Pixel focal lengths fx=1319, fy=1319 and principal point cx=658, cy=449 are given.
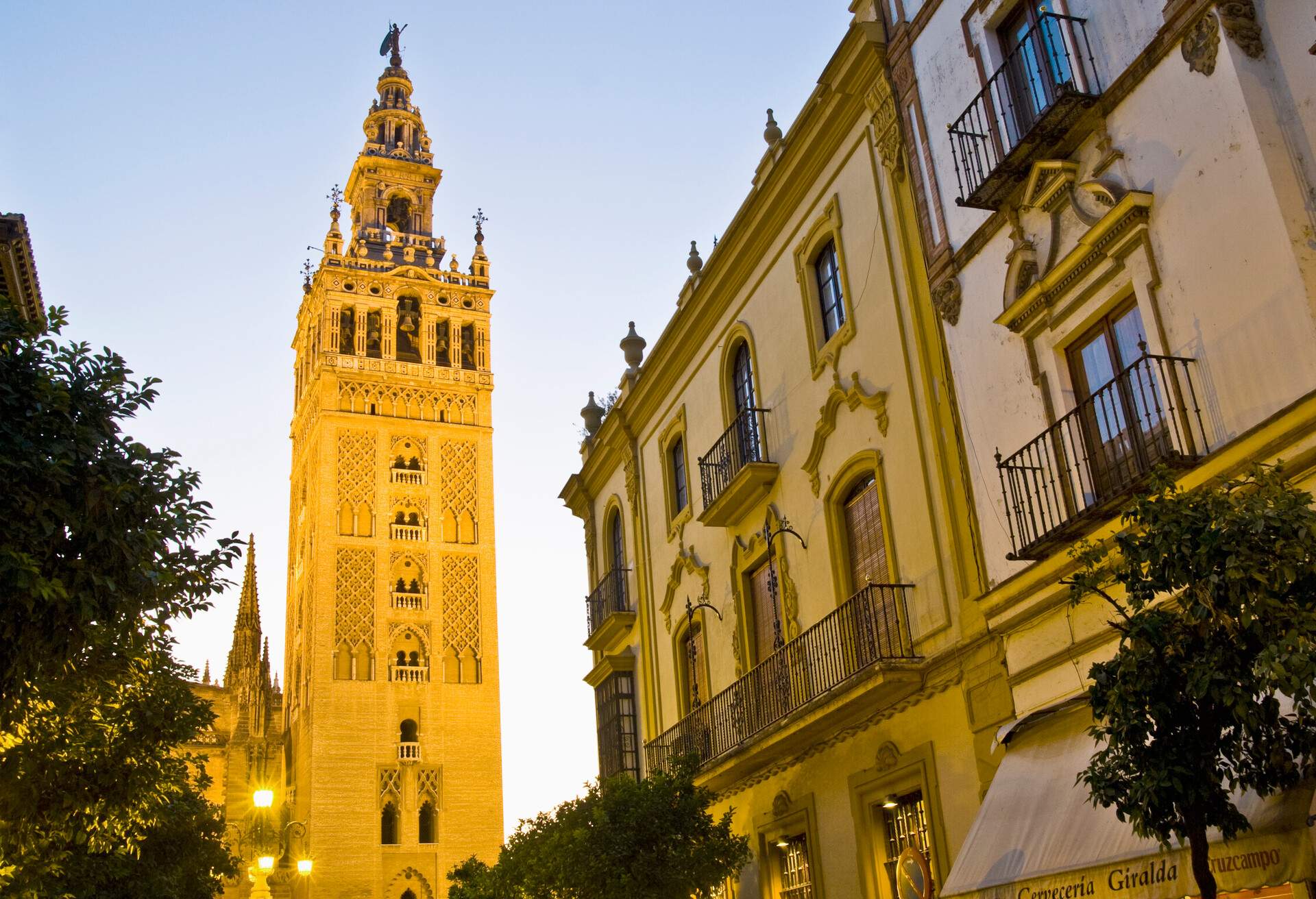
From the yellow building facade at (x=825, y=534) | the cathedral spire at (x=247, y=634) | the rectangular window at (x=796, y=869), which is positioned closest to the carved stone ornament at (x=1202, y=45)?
the yellow building facade at (x=825, y=534)

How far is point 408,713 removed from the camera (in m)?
45.1

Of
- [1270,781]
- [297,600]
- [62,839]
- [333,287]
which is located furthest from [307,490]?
[1270,781]

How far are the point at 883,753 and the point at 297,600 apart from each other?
132 feet

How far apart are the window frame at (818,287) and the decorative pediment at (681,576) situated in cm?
415

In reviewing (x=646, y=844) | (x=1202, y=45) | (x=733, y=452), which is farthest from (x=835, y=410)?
(x=1202, y=45)

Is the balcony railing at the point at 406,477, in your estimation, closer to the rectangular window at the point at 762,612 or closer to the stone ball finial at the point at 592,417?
the stone ball finial at the point at 592,417

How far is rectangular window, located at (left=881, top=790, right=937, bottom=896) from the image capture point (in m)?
12.3

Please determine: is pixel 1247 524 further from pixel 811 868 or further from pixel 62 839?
pixel 62 839

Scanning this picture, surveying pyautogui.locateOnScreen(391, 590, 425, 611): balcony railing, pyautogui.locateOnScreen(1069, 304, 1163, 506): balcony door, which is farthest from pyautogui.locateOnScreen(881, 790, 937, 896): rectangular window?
pyautogui.locateOnScreen(391, 590, 425, 611): balcony railing

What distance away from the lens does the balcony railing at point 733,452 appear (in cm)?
1622

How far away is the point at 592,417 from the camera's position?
24250mm

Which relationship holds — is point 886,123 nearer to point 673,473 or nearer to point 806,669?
point 806,669

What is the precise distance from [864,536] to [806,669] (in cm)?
152

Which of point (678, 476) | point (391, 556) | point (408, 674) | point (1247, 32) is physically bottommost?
point (1247, 32)
